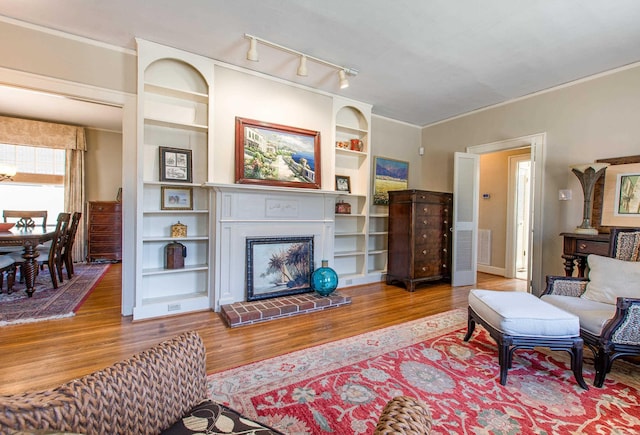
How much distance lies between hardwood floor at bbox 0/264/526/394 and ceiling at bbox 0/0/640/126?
281 centimetres

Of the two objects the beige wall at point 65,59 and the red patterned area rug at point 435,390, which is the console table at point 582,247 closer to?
the red patterned area rug at point 435,390

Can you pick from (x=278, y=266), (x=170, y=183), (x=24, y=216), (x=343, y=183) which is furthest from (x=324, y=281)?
(x=24, y=216)

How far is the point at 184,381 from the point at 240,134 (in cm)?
290

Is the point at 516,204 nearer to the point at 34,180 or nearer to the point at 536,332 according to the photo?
the point at 536,332

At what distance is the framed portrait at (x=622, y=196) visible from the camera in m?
3.14

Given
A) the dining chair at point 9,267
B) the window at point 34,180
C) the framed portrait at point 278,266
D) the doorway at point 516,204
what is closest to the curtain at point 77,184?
the window at point 34,180

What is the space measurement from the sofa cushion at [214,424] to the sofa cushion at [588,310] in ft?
7.71

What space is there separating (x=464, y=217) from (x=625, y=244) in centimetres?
207

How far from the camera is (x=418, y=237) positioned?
4.38 metres

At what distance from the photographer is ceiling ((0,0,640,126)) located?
2.42 meters

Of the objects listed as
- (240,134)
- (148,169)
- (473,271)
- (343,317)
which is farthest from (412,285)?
(148,169)

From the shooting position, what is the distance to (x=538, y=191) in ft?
13.0

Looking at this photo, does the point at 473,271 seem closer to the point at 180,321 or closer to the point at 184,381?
the point at 180,321

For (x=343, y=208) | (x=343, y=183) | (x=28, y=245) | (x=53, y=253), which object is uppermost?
(x=343, y=183)
